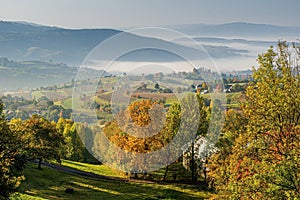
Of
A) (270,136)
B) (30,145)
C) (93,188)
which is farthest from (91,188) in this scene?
(270,136)

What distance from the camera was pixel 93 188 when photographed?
155ft

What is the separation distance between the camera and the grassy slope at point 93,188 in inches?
1633

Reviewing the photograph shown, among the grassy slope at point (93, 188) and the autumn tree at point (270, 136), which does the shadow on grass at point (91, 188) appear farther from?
the autumn tree at point (270, 136)

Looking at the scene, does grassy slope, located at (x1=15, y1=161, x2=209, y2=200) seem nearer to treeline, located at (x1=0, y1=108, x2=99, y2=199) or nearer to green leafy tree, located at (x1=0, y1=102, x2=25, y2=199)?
treeline, located at (x1=0, y1=108, x2=99, y2=199)

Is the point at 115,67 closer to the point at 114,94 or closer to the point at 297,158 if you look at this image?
the point at 114,94

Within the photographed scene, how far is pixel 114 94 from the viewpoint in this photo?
40.0 m

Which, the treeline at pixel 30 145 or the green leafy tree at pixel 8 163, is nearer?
the green leafy tree at pixel 8 163

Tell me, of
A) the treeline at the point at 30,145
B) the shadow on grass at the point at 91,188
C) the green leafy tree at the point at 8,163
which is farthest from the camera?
the shadow on grass at the point at 91,188

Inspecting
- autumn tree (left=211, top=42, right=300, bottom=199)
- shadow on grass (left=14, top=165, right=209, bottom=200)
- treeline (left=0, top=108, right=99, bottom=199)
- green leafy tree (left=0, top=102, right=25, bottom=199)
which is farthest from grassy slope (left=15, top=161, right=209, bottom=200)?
autumn tree (left=211, top=42, right=300, bottom=199)

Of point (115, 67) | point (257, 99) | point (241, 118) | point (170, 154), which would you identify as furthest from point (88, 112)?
point (257, 99)

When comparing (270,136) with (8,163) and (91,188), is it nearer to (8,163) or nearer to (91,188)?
(8,163)

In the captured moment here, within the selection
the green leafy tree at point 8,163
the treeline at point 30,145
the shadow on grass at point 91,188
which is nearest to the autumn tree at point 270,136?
the green leafy tree at point 8,163

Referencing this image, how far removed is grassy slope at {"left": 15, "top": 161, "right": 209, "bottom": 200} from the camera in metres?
41.5

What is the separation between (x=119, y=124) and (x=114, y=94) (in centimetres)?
655
